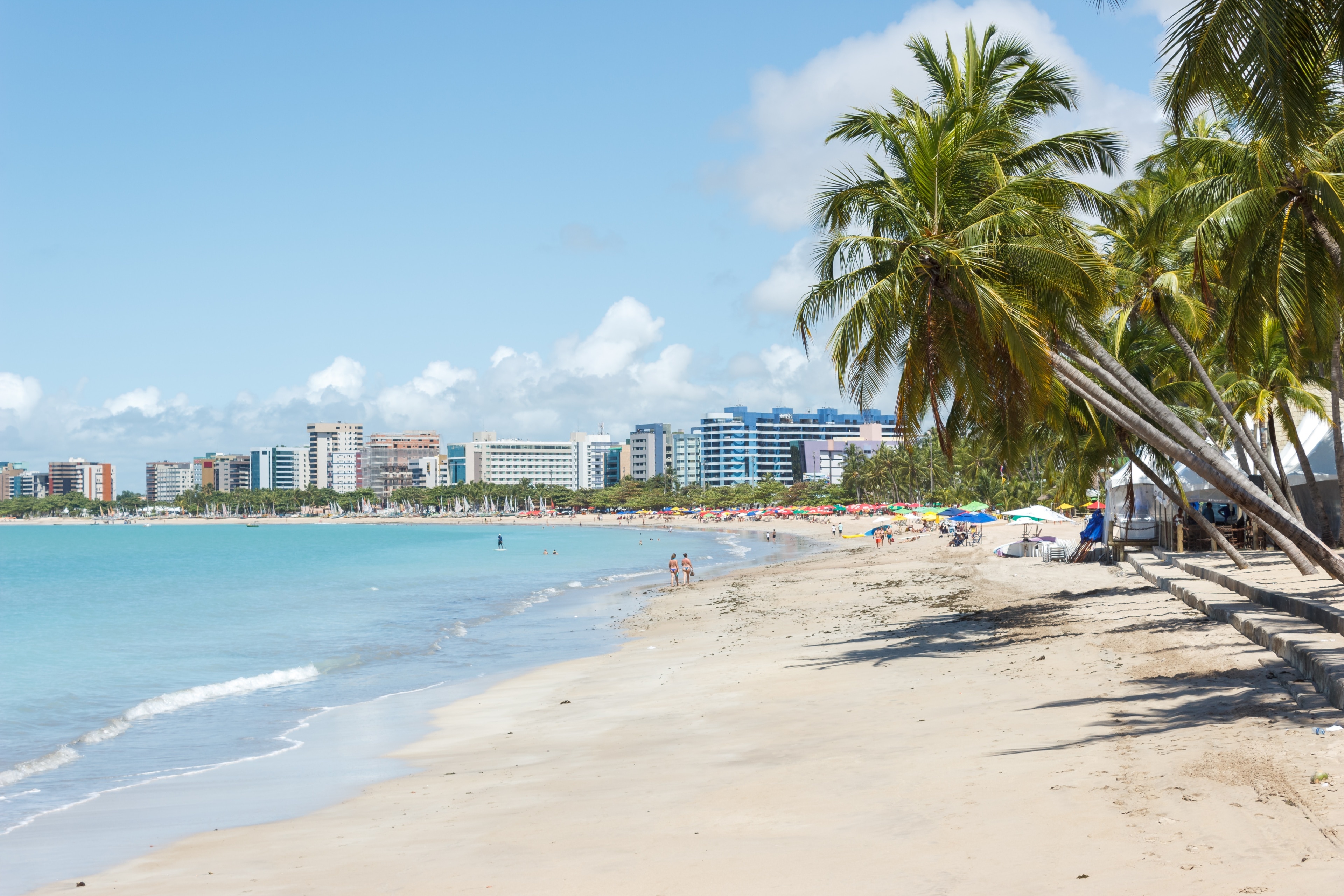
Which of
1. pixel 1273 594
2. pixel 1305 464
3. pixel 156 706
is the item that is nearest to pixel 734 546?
pixel 1305 464

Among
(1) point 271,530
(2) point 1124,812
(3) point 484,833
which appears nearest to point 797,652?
(3) point 484,833

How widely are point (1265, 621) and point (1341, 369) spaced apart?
231 inches

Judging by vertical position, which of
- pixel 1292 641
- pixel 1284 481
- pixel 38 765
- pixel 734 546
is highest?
pixel 1284 481

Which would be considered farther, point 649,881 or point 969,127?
point 969,127

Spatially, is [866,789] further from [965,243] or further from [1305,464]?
[1305,464]

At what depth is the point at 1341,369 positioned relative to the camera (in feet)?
50.4

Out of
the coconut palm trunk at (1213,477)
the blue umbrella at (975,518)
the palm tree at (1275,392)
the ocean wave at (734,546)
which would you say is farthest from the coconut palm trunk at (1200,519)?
the ocean wave at (734,546)

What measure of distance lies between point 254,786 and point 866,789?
21.1 feet

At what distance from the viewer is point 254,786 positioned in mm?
10375

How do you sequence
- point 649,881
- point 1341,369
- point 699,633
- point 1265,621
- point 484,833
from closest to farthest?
point 649,881 → point 484,833 → point 1265,621 → point 1341,369 → point 699,633

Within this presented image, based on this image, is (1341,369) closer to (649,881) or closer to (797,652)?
(797,652)

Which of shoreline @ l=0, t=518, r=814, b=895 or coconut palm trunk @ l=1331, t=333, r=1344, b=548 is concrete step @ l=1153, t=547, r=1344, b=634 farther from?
shoreline @ l=0, t=518, r=814, b=895

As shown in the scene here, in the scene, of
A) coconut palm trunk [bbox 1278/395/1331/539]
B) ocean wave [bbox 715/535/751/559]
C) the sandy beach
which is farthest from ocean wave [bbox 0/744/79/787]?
ocean wave [bbox 715/535/751/559]

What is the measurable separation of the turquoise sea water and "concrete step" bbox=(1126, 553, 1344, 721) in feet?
33.7
